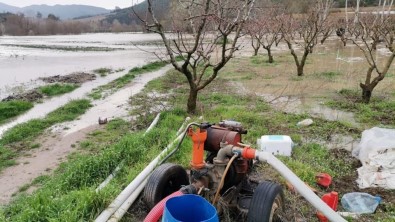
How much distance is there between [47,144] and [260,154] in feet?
18.9

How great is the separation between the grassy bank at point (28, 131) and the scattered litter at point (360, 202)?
567 cm

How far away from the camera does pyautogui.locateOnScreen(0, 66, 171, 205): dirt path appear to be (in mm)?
5816

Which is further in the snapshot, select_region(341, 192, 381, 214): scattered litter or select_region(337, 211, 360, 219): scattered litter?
select_region(341, 192, 381, 214): scattered litter

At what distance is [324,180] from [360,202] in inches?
23.3

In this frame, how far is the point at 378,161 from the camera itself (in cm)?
486

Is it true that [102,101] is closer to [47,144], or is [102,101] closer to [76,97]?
[76,97]

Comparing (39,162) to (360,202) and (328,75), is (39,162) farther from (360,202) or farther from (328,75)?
(328,75)

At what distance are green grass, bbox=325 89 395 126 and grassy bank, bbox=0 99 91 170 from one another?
7.20m

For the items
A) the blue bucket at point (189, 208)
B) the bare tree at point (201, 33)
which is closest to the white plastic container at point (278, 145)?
the bare tree at point (201, 33)

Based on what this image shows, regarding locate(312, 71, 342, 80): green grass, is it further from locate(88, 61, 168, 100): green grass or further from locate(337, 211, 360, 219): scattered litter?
locate(337, 211, 360, 219): scattered litter

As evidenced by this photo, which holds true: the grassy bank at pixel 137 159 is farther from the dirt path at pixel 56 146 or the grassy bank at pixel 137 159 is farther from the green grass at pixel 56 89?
the green grass at pixel 56 89

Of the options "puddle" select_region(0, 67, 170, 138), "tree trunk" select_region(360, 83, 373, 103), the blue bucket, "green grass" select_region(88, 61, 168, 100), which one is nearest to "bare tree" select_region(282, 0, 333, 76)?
"tree trunk" select_region(360, 83, 373, 103)

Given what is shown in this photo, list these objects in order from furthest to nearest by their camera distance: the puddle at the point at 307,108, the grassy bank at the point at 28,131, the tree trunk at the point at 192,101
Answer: the tree trunk at the point at 192,101, the puddle at the point at 307,108, the grassy bank at the point at 28,131

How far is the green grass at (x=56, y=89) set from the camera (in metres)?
12.9
